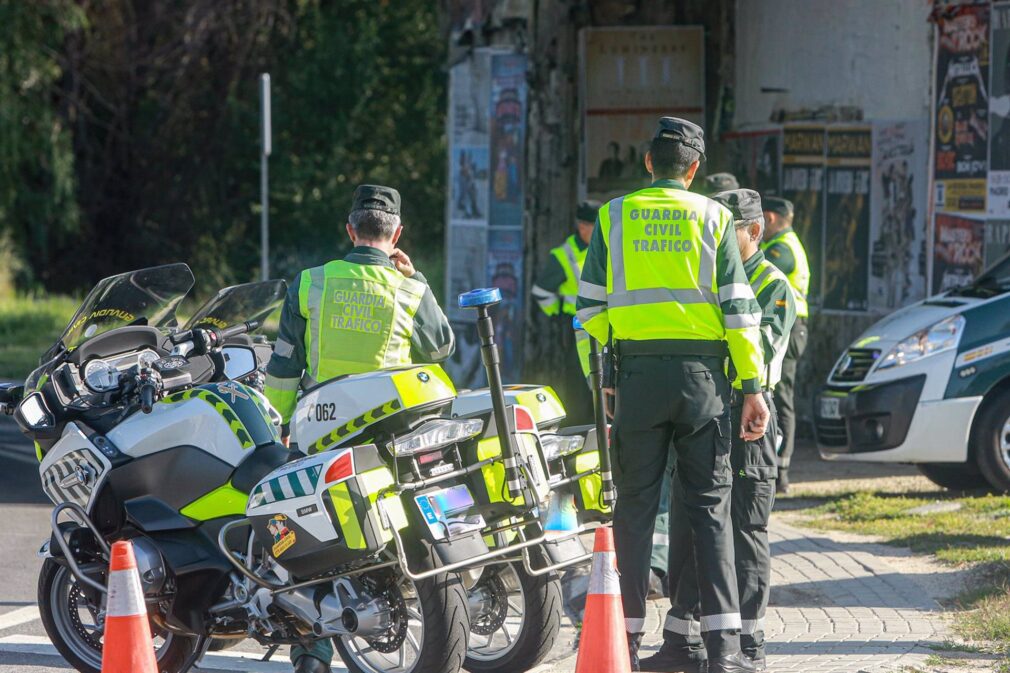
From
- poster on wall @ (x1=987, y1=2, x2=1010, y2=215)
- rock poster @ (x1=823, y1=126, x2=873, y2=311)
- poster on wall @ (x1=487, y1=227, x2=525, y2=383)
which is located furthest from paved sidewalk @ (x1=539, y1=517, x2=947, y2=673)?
poster on wall @ (x1=487, y1=227, x2=525, y2=383)

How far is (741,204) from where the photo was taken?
20.5 feet

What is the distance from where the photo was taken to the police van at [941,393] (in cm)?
953

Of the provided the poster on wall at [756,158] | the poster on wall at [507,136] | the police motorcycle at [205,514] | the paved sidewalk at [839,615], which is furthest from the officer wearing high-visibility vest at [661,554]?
the poster on wall at [756,158]

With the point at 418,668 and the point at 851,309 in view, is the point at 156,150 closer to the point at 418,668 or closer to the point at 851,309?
the point at 851,309

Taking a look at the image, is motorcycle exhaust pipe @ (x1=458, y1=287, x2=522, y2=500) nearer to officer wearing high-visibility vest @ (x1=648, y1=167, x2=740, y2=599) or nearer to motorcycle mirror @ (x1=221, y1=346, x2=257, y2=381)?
officer wearing high-visibility vest @ (x1=648, y1=167, x2=740, y2=599)

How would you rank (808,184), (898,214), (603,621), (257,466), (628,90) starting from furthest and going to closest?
(628,90) < (808,184) < (898,214) < (257,466) < (603,621)

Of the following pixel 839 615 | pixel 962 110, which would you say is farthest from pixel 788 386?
pixel 962 110

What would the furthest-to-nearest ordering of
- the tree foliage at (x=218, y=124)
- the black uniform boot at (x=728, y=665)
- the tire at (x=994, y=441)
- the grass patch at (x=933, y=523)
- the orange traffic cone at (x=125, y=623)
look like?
1. the tree foliage at (x=218, y=124)
2. the tire at (x=994, y=441)
3. the grass patch at (x=933, y=523)
4. the black uniform boot at (x=728, y=665)
5. the orange traffic cone at (x=125, y=623)

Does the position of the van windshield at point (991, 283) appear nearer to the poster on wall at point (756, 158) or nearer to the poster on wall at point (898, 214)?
the poster on wall at point (898, 214)

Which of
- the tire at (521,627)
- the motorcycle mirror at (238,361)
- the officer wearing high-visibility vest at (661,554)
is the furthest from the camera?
the officer wearing high-visibility vest at (661,554)

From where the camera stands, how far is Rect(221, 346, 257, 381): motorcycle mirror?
6.80 metres

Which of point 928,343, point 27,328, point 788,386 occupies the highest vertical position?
point 928,343

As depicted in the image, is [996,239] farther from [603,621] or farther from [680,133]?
[603,621]

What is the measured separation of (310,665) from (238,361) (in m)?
1.61
